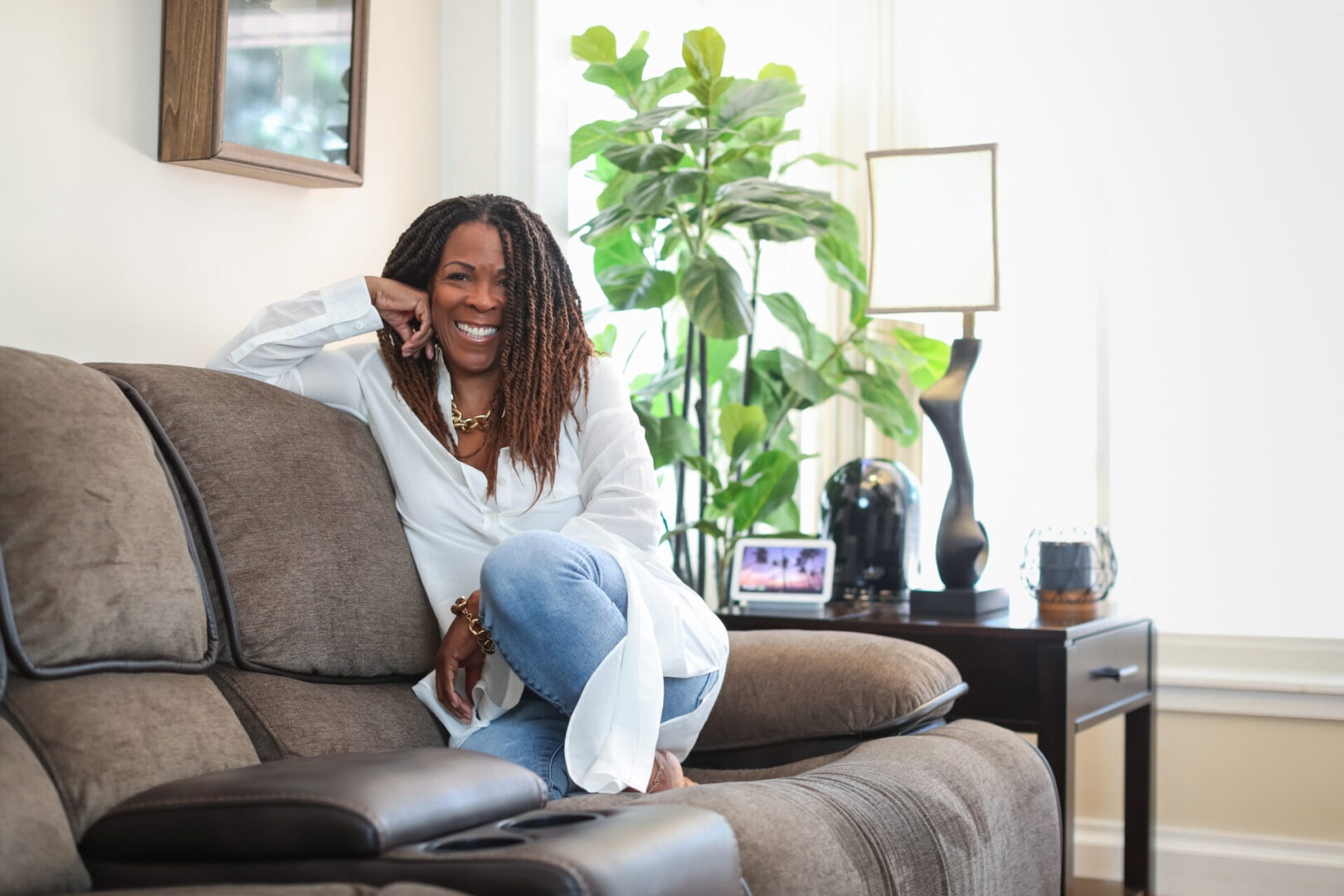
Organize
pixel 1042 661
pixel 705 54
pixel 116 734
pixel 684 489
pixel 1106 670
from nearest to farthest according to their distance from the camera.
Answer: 1. pixel 116 734
2. pixel 1042 661
3. pixel 1106 670
4. pixel 705 54
5. pixel 684 489

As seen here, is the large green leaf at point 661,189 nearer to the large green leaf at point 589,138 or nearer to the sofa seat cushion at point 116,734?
the large green leaf at point 589,138

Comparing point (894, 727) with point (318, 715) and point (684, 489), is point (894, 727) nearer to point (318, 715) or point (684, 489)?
point (318, 715)

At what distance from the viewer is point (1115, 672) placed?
2.22m

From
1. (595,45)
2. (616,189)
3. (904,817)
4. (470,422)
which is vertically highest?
(595,45)

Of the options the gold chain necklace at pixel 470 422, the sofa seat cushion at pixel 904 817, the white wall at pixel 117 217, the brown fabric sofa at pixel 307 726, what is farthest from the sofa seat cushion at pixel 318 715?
the white wall at pixel 117 217

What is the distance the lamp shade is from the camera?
232 cm

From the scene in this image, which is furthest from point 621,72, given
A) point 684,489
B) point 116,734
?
point 116,734

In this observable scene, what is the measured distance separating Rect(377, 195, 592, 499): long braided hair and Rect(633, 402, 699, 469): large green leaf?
0.74 m

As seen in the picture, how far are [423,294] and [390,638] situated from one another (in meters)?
0.54

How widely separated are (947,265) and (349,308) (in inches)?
43.6

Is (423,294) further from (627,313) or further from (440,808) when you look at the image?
(627,313)

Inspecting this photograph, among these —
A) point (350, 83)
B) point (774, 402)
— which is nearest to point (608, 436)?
point (350, 83)

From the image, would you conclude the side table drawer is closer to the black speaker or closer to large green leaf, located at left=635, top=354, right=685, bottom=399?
the black speaker

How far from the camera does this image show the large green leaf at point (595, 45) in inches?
104
